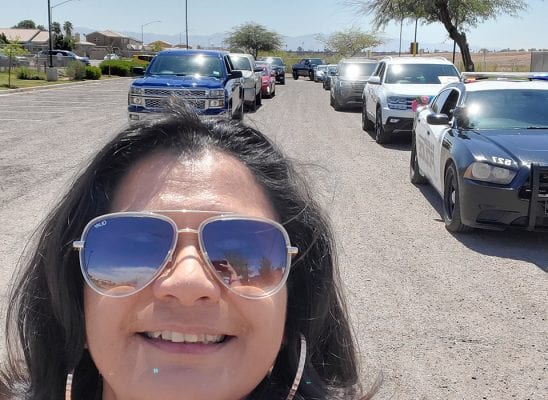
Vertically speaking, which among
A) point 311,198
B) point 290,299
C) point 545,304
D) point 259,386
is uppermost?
point 311,198

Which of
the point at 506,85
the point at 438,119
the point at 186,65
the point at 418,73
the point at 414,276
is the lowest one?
the point at 414,276

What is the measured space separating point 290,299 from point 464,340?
2905 mm

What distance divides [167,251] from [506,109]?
710 centimetres

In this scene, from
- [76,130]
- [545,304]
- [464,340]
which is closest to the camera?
[464,340]

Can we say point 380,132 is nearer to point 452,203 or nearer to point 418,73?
point 418,73

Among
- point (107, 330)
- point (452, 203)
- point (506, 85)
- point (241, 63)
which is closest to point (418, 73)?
point (506, 85)

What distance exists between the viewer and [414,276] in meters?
5.42

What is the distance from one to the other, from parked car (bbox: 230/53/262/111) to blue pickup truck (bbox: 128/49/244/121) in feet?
14.5

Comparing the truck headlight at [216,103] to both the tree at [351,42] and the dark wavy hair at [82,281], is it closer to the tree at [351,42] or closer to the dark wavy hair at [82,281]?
the dark wavy hair at [82,281]

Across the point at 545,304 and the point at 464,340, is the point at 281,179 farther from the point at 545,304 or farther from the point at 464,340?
the point at 545,304

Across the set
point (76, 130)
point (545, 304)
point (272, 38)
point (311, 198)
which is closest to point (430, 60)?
point (76, 130)

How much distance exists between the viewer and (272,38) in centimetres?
8338

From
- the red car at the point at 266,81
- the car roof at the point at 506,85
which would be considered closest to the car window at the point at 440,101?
the car roof at the point at 506,85

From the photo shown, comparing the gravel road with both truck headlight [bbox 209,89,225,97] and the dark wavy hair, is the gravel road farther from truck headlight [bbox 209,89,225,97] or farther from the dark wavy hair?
truck headlight [bbox 209,89,225,97]
